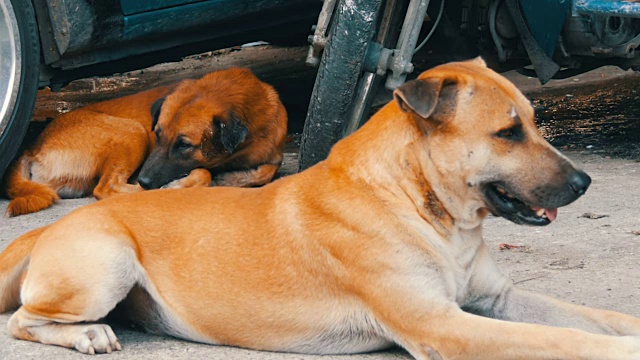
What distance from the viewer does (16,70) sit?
6.41 metres

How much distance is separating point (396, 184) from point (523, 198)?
0.48 m

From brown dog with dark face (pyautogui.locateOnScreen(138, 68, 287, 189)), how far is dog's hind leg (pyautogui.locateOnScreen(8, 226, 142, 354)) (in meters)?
2.53

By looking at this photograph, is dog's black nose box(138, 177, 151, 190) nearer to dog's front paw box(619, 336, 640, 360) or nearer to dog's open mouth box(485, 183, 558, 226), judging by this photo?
dog's open mouth box(485, 183, 558, 226)

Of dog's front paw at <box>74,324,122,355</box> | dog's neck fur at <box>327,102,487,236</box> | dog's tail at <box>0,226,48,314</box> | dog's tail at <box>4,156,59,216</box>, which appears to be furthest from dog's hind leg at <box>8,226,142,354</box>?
dog's tail at <box>4,156,59,216</box>

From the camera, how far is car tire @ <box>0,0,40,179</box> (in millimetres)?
6371

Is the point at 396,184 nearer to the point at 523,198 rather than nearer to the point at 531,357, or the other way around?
the point at 523,198

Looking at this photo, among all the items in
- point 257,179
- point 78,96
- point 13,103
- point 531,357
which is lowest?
point 78,96

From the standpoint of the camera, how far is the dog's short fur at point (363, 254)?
3.88 metres

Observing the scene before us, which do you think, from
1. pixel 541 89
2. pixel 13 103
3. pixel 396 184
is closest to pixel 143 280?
pixel 396 184

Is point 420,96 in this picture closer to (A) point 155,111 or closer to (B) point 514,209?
(B) point 514,209

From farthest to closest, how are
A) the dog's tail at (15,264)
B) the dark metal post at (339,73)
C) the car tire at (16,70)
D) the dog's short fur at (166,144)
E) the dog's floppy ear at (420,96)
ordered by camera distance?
1. the dog's short fur at (166,144)
2. the car tire at (16,70)
3. the dark metal post at (339,73)
4. the dog's tail at (15,264)
5. the dog's floppy ear at (420,96)

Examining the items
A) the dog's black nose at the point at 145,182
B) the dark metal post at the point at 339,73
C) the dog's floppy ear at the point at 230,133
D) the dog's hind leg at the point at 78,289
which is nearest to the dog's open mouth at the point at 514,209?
the dog's hind leg at the point at 78,289

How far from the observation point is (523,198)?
393 cm

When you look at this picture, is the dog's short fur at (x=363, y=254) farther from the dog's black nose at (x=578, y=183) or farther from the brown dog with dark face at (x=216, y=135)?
the brown dog with dark face at (x=216, y=135)
